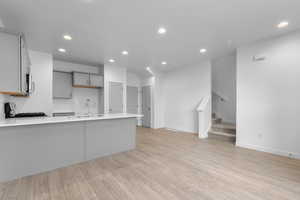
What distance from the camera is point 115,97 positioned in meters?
5.31

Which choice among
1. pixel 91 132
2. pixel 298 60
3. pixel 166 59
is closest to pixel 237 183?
pixel 91 132

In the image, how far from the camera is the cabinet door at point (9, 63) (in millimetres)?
2080

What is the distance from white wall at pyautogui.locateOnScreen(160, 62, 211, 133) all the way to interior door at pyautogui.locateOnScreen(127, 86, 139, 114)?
1.44 m

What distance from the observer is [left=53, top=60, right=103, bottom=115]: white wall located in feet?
15.2

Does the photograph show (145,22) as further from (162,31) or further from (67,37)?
(67,37)

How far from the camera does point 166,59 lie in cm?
458

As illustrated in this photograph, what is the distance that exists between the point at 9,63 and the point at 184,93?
5.14 meters

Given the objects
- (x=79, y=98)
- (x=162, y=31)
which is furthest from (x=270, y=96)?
(x=79, y=98)

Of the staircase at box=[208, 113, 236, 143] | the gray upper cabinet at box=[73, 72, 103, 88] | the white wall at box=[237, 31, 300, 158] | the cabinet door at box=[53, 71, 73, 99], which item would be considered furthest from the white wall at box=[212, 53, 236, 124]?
the cabinet door at box=[53, 71, 73, 99]

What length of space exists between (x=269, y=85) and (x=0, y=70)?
5.41 meters

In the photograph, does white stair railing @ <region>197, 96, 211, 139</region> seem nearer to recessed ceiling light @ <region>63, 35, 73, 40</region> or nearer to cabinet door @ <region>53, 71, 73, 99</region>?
recessed ceiling light @ <region>63, 35, 73, 40</region>

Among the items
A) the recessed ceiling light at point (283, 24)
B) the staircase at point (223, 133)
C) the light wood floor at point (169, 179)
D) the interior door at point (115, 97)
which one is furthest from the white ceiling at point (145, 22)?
the light wood floor at point (169, 179)

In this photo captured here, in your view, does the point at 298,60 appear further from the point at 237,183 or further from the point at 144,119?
the point at 144,119

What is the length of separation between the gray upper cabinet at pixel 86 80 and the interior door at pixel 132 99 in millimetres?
1888
